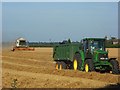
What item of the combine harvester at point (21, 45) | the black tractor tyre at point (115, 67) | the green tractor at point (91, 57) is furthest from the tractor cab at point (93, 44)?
the combine harvester at point (21, 45)

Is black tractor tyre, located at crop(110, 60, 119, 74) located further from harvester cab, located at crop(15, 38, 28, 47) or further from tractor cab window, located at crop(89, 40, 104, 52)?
harvester cab, located at crop(15, 38, 28, 47)

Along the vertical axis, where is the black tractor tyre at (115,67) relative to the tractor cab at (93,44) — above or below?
below

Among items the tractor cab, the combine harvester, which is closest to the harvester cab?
the combine harvester

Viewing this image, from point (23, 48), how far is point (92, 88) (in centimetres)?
4617

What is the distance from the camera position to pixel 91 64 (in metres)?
19.7

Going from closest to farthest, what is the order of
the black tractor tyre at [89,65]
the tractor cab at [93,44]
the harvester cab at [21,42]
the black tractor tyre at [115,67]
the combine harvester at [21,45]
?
the black tractor tyre at [115,67], the black tractor tyre at [89,65], the tractor cab at [93,44], the combine harvester at [21,45], the harvester cab at [21,42]

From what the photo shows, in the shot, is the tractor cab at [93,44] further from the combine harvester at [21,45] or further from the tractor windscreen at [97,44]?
the combine harvester at [21,45]

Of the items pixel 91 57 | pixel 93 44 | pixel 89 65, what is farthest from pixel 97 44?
pixel 89 65

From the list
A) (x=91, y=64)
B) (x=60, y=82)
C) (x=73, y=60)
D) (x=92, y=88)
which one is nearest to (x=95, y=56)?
(x=91, y=64)

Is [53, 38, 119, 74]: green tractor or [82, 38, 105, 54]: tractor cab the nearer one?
[53, 38, 119, 74]: green tractor

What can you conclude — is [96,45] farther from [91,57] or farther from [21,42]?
[21,42]

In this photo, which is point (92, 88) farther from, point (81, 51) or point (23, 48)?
point (23, 48)

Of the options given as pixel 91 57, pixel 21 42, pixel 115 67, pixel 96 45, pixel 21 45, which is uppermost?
pixel 21 42

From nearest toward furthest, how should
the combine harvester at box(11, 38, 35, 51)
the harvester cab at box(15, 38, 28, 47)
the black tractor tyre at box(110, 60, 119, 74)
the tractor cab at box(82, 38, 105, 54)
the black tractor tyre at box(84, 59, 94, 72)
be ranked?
1. the black tractor tyre at box(110, 60, 119, 74)
2. the black tractor tyre at box(84, 59, 94, 72)
3. the tractor cab at box(82, 38, 105, 54)
4. the combine harvester at box(11, 38, 35, 51)
5. the harvester cab at box(15, 38, 28, 47)
